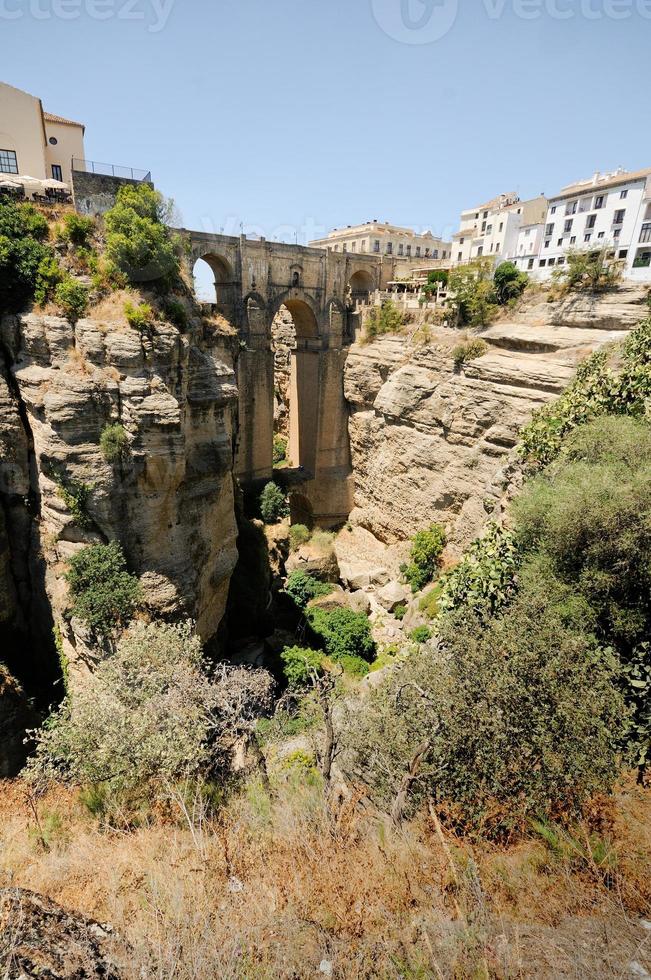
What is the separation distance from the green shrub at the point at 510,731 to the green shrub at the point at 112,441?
7522mm

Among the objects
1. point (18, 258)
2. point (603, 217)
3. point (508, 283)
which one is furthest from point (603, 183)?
point (18, 258)

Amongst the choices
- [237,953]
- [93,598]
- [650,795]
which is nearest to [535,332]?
[650,795]

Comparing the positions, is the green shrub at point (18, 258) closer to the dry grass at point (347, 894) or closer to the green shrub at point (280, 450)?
the dry grass at point (347, 894)

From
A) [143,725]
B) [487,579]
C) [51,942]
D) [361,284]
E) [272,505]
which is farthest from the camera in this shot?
[361,284]

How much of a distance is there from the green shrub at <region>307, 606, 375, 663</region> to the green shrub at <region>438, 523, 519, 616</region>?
285 inches

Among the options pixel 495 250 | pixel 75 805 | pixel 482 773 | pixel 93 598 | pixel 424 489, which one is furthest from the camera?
pixel 495 250

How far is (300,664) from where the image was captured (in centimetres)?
1557

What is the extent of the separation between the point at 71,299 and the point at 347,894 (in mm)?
11508

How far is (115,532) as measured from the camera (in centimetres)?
1091

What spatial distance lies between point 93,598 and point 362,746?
21.2ft

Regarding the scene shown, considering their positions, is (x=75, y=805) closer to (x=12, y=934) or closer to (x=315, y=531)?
(x=12, y=934)

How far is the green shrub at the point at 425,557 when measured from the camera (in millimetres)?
19672

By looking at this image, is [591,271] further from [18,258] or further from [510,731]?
[18,258]

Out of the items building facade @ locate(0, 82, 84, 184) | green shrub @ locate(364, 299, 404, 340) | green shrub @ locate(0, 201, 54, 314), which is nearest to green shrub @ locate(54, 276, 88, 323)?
green shrub @ locate(0, 201, 54, 314)
